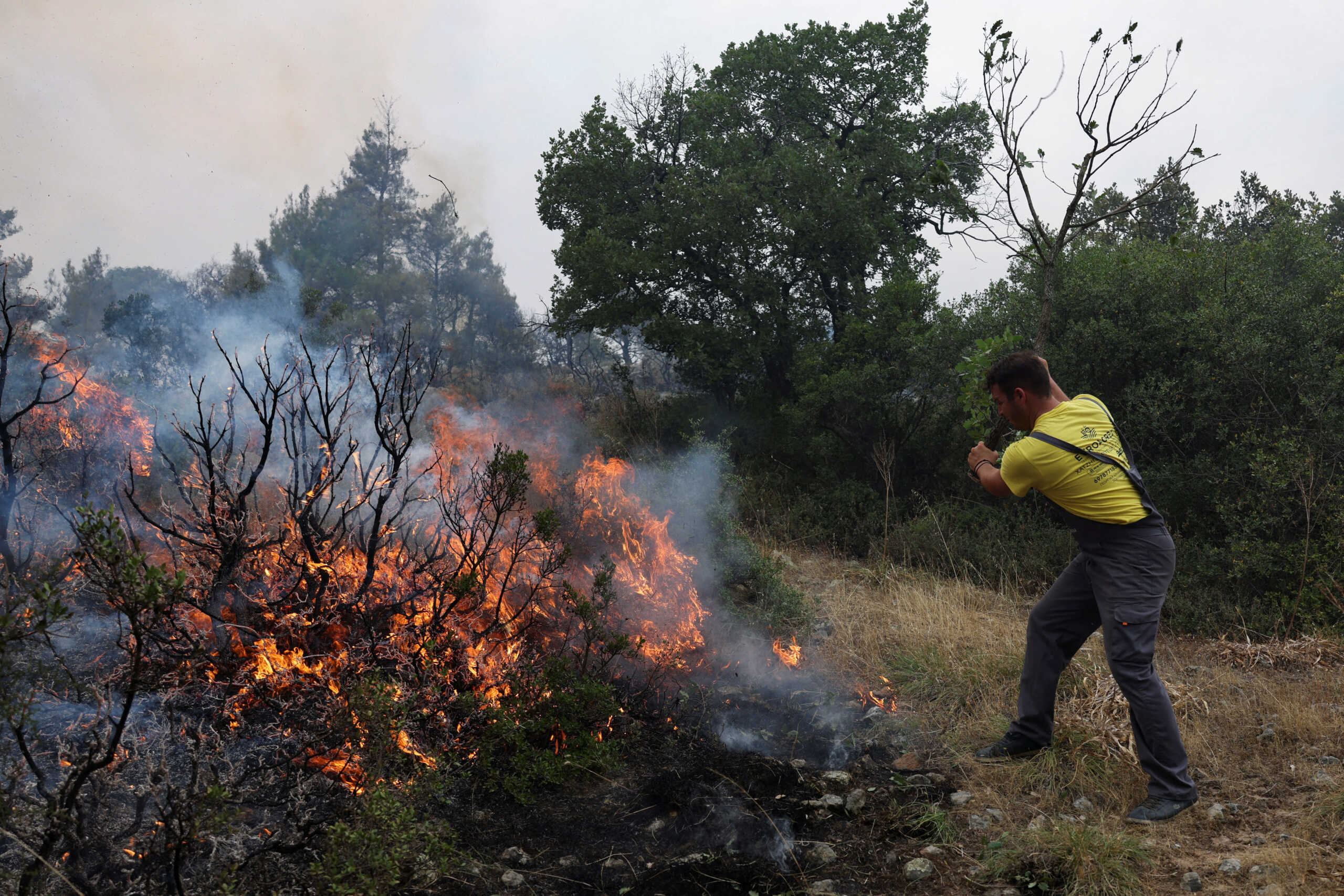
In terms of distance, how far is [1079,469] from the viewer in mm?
3439

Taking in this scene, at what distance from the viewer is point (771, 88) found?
13.0m

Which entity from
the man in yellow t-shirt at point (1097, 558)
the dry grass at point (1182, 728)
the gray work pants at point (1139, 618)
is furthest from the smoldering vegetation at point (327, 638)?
the gray work pants at point (1139, 618)

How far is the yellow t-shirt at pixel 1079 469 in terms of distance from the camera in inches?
135

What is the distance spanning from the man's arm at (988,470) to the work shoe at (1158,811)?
145 centimetres

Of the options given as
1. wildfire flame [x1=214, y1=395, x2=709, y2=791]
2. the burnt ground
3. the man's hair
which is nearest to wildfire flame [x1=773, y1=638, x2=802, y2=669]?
wildfire flame [x1=214, y1=395, x2=709, y2=791]

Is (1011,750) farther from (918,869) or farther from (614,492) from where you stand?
(614,492)

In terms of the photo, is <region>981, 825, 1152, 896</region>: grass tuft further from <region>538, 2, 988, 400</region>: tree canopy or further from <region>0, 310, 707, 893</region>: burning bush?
<region>538, 2, 988, 400</region>: tree canopy

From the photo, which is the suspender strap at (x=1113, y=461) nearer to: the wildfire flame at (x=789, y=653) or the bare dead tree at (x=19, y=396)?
the wildfire flame at (x=789, y=653)

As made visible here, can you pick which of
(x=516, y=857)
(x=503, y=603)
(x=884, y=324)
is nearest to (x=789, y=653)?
(x=503, y=603)

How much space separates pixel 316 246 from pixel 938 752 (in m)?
27.3

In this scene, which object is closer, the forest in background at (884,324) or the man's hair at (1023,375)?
the man's hair at (1023,375)

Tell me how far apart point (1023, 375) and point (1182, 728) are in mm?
2223

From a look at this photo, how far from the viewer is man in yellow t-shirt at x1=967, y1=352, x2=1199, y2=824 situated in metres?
3.32

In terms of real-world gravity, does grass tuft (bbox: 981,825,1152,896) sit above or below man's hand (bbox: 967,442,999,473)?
below
